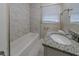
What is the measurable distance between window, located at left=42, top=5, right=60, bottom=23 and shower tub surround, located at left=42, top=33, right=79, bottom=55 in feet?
0.49

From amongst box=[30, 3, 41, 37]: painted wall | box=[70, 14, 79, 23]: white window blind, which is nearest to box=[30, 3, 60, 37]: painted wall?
box=[30, 3, 41, 37]: painted wall

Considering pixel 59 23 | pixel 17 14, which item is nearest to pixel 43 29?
pixel 59 23

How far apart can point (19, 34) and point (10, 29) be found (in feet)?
0.27

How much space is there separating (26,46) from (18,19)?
0.22m

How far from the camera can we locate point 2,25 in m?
1.09

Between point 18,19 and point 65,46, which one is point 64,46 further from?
point 18,19

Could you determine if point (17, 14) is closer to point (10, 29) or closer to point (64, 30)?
point (10, 29)

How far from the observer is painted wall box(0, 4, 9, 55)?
1080 mm

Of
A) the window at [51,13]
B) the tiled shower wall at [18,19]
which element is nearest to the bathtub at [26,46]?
the tiled shower wall at [18,19]

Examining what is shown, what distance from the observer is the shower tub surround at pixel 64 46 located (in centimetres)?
105

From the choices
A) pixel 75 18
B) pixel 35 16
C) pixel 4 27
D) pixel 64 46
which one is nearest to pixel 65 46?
pixel 64 46

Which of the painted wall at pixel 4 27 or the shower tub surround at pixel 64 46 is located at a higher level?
the painted wall at pixel 4 27

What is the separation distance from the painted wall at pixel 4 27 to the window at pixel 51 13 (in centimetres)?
30

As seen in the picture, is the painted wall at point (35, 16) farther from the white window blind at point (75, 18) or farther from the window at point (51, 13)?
the white window blind at point (75, 18)
